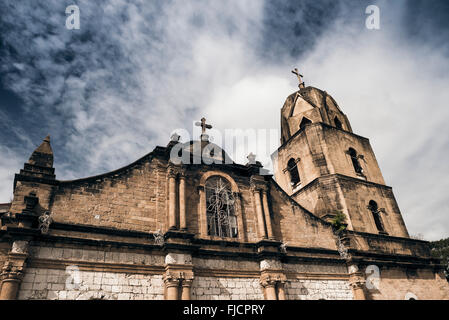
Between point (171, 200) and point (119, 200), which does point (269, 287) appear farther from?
point (119, 200)

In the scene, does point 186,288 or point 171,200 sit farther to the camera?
point 171,200

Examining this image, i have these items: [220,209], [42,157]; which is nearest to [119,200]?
[42,157]

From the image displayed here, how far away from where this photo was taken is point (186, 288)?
9625mm

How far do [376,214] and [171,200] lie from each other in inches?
443

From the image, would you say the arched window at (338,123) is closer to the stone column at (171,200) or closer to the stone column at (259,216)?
the stone column at (259,216)

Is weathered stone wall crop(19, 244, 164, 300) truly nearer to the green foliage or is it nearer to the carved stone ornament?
the carved stone ornament

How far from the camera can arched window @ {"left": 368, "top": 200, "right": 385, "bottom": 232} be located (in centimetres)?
1620

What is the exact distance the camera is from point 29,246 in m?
8.56

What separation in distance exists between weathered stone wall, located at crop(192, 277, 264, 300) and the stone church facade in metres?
0.03

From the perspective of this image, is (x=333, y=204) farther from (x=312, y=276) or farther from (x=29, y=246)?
(x=29, y=246)

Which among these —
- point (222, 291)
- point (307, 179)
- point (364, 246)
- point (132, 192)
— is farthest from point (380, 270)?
point (132, 192)

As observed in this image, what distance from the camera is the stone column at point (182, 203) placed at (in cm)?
1084

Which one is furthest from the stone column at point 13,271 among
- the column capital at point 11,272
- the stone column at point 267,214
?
the stone column at point 267,214

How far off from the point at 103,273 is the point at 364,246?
1101cm
